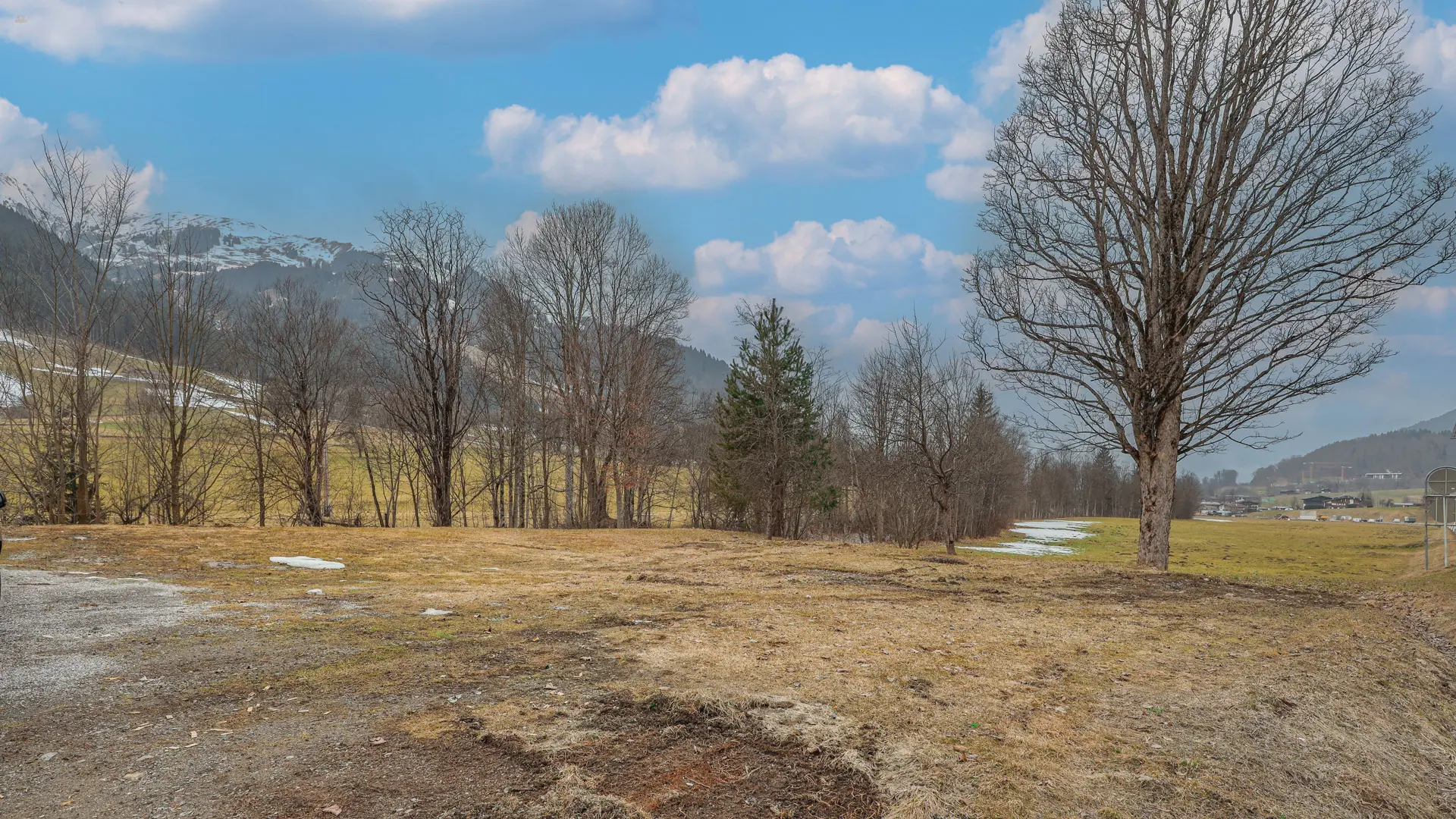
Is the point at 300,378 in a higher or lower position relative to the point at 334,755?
higher

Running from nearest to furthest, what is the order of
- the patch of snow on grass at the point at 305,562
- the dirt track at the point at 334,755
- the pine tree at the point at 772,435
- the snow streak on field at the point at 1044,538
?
the dirt track at the point at 334,755 < the patch of snow on grass at the point at 305,562 < the pine tree at the point at 772,435 < the snow streak on field at the point at 1044,538

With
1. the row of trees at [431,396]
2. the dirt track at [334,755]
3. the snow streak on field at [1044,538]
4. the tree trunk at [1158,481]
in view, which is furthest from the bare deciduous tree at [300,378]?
the snow streak on field at [1044,538]

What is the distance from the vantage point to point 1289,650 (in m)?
6.20

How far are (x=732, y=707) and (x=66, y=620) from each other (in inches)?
252

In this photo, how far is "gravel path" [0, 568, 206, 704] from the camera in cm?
474

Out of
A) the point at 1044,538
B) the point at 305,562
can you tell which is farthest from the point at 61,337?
the point at 1044,538

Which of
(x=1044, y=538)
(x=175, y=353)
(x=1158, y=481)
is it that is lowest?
(x=1044, y=538)

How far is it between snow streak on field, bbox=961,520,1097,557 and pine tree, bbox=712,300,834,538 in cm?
994

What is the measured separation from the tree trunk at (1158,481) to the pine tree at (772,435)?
38.7 ft

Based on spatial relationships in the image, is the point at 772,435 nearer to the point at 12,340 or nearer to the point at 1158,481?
the point at 1158,481

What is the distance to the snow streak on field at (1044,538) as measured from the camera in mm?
39013

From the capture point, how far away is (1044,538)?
5297cm

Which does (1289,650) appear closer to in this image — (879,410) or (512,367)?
(879,410)

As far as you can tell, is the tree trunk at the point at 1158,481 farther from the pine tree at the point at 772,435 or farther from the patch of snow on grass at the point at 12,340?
the patch of snow on grass at the point at 12,340
